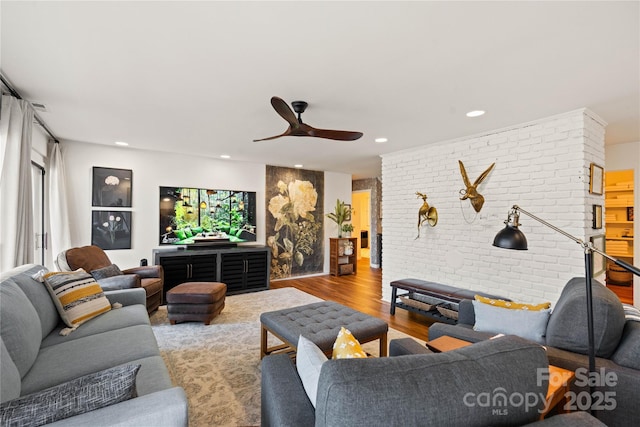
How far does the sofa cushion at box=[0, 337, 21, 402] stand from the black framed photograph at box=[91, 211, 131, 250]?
3634mm

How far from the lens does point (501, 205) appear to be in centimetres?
344

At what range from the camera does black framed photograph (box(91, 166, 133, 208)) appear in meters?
4.45

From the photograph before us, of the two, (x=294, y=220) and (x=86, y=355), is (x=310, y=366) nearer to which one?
(x=86, y=355)

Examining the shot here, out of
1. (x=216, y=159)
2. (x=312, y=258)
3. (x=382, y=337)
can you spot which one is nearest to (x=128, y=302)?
(x=382, y=337)

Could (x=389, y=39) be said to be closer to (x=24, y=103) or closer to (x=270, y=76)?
(x=270, y=76)

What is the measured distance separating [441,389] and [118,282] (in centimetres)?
347

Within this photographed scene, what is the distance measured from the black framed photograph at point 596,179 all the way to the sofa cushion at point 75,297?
4.65m

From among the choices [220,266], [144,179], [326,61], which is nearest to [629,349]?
[326,61]

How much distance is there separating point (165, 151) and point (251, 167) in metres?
1.56

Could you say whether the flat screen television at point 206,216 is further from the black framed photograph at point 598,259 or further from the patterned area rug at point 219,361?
the black framed photograph at point 598,259

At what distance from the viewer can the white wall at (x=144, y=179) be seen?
434 cm

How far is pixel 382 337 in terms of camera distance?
2441 millimetres

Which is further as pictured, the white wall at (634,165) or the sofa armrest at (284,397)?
the white wall at (634,165)

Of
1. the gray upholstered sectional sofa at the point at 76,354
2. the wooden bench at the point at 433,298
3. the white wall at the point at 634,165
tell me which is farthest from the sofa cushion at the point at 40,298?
the white wall at the point at 634,165
